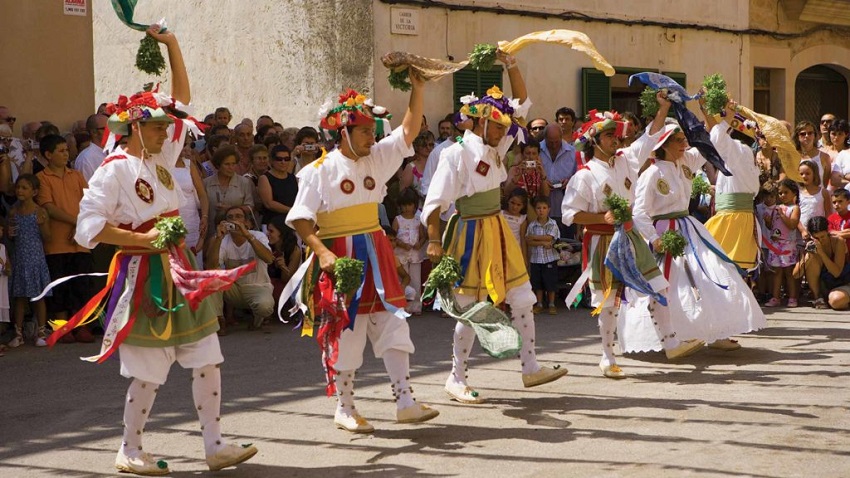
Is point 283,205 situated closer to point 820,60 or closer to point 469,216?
point 469,216

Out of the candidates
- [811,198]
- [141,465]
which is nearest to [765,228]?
[811,198]

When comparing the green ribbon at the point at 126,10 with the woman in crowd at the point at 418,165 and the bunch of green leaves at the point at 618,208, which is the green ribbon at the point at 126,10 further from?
the woman in crowd at the point at 418,165

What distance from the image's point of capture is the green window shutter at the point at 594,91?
18297 millimetres

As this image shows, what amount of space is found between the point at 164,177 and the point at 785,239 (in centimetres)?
890

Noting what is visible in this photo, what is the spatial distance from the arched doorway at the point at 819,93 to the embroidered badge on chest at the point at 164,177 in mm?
17596

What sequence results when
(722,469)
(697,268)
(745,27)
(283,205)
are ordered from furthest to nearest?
1. (745,27)
2. (283,205)
3. (697,268)
4. (722,469)

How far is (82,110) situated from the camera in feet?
46.2

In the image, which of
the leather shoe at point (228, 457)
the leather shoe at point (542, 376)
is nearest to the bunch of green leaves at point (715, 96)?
the leather shoe at point (542, 376)

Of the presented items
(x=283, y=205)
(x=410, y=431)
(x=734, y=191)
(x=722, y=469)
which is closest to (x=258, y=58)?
(x=283, y=205)

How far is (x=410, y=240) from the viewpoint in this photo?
1319cm

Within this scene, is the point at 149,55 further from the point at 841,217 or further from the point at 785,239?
the point at 841,217

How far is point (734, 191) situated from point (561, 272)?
8.50ft

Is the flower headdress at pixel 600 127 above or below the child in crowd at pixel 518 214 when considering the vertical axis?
above

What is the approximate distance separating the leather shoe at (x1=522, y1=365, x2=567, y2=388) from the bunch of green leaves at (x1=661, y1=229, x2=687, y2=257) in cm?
172
